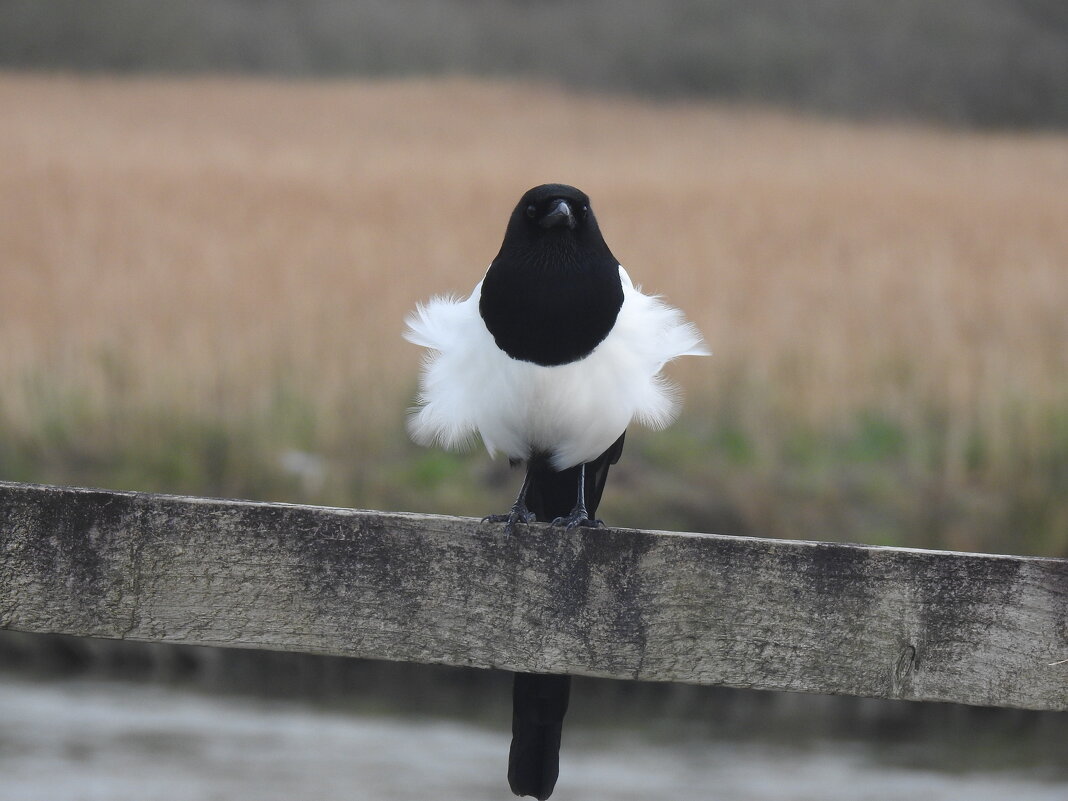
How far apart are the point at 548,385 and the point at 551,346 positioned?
0.22 feet

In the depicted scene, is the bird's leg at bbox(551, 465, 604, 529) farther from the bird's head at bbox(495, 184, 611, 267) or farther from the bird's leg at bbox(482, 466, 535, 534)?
the bird's head at bbox(495, 184, 611, 267)

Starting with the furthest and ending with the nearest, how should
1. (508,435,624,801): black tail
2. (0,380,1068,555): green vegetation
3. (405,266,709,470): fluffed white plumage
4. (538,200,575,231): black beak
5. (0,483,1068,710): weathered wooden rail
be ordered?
(0,380,1068,555): green vegetation → (405,266,709,470): fluffed white plumage → (538,200,575,231): black beak → (508,435,624,801): black tail → (0,483,1068,710): weathered wooden rail

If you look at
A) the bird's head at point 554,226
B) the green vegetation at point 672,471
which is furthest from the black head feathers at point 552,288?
the green vegetation at point 672,471

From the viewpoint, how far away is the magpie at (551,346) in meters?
1.98

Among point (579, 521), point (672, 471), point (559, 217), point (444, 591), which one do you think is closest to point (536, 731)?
point (444, 591)

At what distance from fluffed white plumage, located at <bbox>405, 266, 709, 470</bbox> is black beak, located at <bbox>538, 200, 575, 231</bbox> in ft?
0.62

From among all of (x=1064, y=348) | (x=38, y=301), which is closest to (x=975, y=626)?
(x=1064, y=348)

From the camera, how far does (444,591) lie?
1190 millimetres

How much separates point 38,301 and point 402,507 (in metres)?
2.36

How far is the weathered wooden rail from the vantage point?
117cm

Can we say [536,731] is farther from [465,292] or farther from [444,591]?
[465,292]

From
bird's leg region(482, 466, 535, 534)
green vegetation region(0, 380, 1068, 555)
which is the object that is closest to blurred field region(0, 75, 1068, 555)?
green vegetation region(0, 380, 1068, 555)

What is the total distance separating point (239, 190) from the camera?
8.69 m

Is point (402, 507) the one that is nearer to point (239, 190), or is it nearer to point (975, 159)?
point (239, 190)
